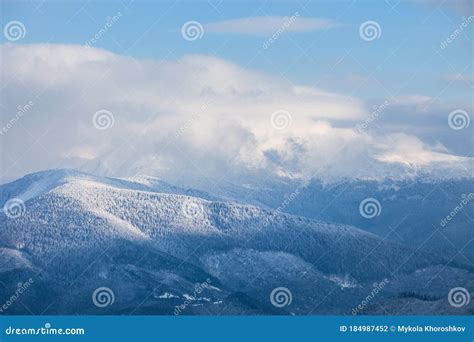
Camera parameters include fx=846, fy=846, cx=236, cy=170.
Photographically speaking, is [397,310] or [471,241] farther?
[471,241]

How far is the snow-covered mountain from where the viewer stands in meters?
94.3

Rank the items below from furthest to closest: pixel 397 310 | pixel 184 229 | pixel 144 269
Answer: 1. pixel 184 229
2. pixel 144 269
3. pixel 397 310

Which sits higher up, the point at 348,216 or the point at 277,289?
the point at 348,216

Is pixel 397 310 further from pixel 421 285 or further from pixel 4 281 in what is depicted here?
A: pixel 4 281

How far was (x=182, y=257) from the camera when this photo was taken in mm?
117375

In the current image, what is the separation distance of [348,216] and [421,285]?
327ft

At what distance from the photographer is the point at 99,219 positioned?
117500mm

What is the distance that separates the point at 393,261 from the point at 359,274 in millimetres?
8890

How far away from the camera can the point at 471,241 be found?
151m

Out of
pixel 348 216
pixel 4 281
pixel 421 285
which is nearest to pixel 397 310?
pixel 421 285

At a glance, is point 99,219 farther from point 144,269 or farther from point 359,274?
point 359,274

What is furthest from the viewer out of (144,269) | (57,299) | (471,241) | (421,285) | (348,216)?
(348,216)

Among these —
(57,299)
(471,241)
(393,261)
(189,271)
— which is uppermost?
(471,241)

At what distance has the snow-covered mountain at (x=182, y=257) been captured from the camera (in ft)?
309
